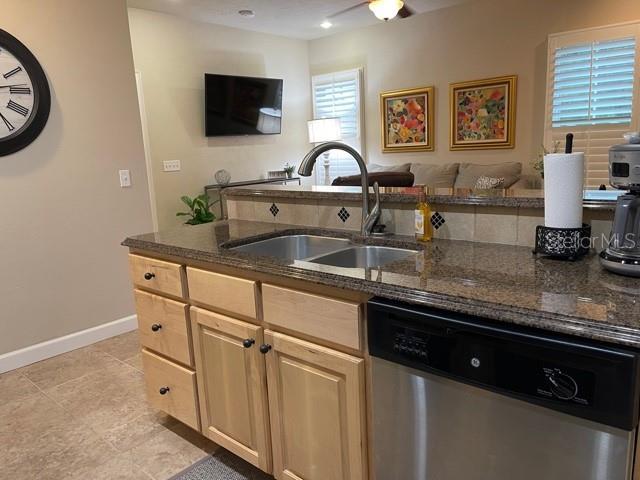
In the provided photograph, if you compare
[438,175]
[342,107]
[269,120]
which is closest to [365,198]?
[438,175]

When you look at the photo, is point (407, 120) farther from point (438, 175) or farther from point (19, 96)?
point (19, 96)

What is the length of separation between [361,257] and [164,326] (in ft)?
2.94

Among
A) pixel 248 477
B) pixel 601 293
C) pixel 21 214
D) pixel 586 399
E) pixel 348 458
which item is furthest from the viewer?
pixel 21 214

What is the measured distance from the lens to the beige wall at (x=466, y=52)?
477 centimetres

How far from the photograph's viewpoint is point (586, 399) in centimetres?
92

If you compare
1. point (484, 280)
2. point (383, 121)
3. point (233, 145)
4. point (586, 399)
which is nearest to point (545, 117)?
point (383, 121)

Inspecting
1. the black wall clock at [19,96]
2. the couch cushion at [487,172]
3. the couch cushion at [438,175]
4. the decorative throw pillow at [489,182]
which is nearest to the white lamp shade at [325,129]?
the couch cushion at [438,175]

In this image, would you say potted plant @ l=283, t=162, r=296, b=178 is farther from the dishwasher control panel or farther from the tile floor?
the dishwasher control panel

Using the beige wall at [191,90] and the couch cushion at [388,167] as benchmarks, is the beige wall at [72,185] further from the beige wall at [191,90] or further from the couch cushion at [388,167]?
the couch cushion at [388,167]

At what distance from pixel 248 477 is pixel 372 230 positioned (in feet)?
3.67

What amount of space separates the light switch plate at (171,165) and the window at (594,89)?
12.9 ft

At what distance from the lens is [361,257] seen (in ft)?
6.18

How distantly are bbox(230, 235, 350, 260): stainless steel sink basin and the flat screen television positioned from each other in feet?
12.2

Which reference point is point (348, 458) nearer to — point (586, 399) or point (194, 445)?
point (586, 399)
